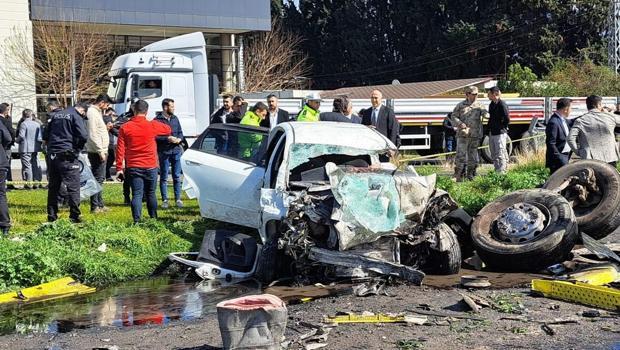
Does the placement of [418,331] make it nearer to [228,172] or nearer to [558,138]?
[228,172]

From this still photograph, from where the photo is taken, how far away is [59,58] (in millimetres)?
33281

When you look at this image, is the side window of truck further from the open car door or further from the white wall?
the white wall

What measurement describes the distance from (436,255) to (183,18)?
107ft

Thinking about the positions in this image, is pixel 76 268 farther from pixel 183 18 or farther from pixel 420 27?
pixel 420 27

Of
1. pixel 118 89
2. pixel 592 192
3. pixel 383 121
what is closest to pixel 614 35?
pixel 118 89

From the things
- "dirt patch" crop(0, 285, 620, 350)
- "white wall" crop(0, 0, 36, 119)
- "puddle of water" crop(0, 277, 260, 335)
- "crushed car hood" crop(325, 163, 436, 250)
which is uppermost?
"white wall" crop(0, 0, 36, 119)

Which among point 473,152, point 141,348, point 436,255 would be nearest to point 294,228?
point 436,255

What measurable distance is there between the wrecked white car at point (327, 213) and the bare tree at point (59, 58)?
2398 cm

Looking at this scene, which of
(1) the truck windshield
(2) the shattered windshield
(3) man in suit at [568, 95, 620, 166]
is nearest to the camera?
(2) the shattered windshield

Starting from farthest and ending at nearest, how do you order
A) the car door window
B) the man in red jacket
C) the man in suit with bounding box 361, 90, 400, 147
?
the man in suit with bounding box 361, 90, 400, 147, the man in red jacket, the car door window

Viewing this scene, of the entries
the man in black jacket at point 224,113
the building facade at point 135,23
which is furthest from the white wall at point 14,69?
the man in black jacket at point 224,113

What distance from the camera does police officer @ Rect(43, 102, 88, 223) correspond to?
451 inches

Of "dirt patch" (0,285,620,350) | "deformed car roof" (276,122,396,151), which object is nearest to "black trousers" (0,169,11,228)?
"deformed car roof" (276,122,396,151)

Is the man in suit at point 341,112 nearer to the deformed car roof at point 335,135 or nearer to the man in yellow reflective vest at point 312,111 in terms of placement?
the man in yellow reflective vest at point 312,111
